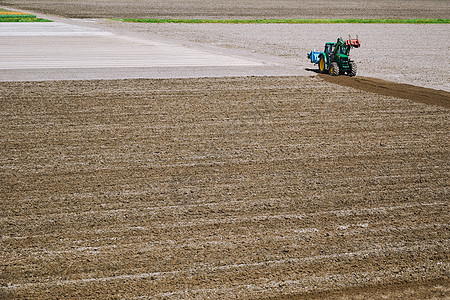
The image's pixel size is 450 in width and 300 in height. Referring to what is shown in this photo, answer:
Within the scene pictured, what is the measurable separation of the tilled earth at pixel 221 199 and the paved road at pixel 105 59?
3131 mm

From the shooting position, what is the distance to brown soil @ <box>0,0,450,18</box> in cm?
3578

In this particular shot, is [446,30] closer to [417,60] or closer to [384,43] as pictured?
[384,43]

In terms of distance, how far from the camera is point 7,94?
37.0 feet

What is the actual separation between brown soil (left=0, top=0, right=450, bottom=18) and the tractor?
839 inches

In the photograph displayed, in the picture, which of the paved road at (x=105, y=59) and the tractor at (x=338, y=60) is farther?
the paved road at (x=105, y=59)

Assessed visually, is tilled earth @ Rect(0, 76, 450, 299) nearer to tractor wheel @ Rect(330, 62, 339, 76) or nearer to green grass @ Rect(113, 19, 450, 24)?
tractor wheel @ Rect(330, 62, 339, 76)

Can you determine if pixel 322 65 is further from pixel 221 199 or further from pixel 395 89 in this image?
pixel 221 199

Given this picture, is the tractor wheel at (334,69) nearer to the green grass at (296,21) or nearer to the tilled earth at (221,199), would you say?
the tilled earth at (221,199)

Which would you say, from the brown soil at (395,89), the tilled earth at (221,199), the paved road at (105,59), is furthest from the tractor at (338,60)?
the tilled earth at (221,199)

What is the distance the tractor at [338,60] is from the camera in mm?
13758

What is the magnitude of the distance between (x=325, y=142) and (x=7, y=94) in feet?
22.6

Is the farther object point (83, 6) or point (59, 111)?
point (83, 6)

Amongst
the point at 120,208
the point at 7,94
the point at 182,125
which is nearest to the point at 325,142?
the point at 182,125

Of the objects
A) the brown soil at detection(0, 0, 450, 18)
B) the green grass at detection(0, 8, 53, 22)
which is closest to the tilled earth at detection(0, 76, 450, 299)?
the green grass at detection(0, 8, 53, 22)
